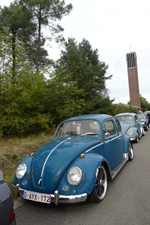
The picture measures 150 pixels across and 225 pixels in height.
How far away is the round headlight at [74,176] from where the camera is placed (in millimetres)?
2921

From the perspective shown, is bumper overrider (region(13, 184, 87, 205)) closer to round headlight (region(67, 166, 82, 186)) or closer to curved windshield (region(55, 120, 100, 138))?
round headlight (region(67, 166, 82, 186))

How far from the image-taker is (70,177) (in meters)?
2.97

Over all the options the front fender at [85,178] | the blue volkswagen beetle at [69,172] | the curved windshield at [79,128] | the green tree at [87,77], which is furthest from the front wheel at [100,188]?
the green tree at [87,77]

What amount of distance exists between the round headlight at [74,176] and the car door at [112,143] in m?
1.25

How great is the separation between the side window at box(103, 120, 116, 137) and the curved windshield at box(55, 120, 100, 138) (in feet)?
0.74

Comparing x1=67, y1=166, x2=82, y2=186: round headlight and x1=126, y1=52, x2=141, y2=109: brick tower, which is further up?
x1=126, y1=52, x2=141, y2=109: brick tower

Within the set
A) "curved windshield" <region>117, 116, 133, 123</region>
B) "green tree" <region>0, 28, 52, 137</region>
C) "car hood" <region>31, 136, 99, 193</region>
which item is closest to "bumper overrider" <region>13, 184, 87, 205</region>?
"car hood" <region>31, 136, 99, 193</region>

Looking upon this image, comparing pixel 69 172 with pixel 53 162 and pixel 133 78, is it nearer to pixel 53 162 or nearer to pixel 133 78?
pixel 53 162

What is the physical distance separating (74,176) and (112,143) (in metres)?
1.81

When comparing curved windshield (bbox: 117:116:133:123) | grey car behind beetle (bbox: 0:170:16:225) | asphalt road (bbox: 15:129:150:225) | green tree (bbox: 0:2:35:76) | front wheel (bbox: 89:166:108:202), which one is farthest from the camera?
green tree (bbox: 0:2:35:76)

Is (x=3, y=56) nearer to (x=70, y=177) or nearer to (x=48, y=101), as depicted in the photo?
(x=48, y=101)

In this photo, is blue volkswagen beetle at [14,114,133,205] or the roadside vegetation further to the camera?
the roadside vegetation

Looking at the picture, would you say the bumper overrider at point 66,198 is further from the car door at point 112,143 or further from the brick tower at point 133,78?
the brick tower at point 133,78

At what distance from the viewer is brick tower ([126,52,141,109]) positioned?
172 feet
